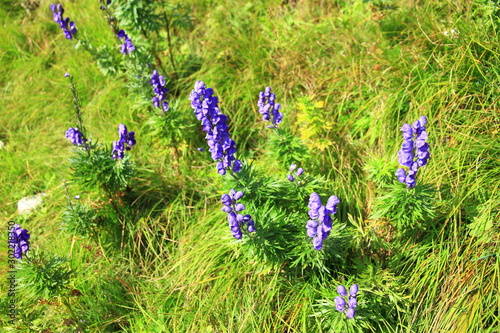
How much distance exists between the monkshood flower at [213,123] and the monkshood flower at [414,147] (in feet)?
3.63

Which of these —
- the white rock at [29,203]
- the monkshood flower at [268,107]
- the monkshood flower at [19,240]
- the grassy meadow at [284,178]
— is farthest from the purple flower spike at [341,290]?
the white rock at [29,203]

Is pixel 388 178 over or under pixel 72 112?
under

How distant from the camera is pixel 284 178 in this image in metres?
3.35

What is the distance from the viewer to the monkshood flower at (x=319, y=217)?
2.47 meters

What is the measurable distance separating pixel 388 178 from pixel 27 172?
399 centimetres

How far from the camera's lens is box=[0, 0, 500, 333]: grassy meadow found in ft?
9.59

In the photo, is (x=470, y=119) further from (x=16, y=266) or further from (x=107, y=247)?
(x=16, y=266)

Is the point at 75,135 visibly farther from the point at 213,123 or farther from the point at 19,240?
the point at 213,123

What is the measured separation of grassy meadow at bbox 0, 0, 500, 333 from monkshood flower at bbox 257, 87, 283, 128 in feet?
0.59

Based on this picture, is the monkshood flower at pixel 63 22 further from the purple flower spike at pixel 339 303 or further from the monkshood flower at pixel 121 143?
the purple flower spike at pixel 339 303

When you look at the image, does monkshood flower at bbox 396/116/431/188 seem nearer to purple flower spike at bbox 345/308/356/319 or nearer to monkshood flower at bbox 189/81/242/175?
purple flower spike at bbox 345/308/356/319

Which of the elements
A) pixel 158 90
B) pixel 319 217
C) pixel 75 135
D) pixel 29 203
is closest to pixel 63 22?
pixel 158 90

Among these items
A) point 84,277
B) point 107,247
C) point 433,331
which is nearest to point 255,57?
point 107,247

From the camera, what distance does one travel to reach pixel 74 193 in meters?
4.20
